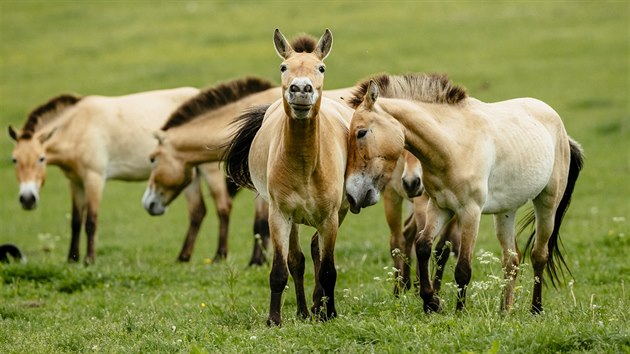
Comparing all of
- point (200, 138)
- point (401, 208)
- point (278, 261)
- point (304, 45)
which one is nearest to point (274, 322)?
point (278, 261)

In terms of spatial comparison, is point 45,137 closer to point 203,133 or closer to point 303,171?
point 203,133

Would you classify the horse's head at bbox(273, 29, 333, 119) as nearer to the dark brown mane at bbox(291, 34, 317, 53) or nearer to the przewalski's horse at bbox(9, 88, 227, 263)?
the dark brown mane at bbox(291, 34, 317, 53)

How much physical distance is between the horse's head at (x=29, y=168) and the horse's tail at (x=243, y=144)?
5107 millimetres

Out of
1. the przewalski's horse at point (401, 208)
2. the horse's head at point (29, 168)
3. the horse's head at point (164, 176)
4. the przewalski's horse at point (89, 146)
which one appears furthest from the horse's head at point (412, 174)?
the horse's head at point (29, 168)

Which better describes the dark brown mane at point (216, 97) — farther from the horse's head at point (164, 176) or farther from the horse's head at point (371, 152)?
the horse's head at point (371, 152)

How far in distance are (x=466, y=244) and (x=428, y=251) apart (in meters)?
0.33

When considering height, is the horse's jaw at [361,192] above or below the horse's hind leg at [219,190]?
above

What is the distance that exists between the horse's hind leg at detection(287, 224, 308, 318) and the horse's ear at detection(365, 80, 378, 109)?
1.42 m

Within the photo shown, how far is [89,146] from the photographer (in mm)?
14070

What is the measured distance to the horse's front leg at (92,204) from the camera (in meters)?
13.1

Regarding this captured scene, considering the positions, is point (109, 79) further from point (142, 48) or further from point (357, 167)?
point (357, 167)

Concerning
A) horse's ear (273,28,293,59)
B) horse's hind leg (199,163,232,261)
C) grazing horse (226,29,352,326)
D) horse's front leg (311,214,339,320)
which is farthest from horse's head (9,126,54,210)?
horse's front leg (311,214,339,320)

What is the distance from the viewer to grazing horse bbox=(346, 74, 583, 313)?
731cm

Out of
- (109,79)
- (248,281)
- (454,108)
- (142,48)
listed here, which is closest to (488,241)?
(248,281)
